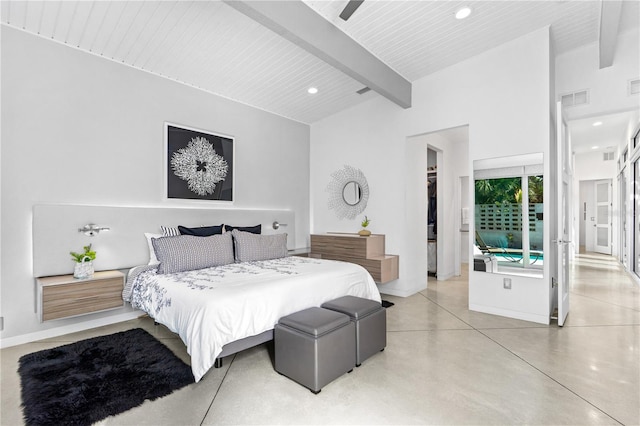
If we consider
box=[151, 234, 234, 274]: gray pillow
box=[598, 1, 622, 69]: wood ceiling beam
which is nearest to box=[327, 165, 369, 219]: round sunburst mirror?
box=[151, 234, 234, 274]: gray pillow

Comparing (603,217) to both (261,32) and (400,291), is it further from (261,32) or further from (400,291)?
(261,32)

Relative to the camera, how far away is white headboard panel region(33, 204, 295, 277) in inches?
125

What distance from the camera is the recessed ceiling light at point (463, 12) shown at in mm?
3161

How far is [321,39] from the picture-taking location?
3205mm

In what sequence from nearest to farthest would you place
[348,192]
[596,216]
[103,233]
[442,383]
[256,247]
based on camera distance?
[442,383] → [103,233] → [256,247] → [348,192] → [596,216]

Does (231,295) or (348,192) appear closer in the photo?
(231,295)

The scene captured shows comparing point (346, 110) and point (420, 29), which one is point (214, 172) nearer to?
point (346, 110)

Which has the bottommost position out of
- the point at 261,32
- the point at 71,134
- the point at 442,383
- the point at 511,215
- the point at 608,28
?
the point at 442,383

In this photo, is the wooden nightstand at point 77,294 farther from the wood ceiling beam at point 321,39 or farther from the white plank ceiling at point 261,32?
the wood ceiling beam at point 321,39

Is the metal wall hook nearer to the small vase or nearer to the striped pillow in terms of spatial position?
the small vase

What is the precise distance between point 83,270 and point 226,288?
1.74 metres

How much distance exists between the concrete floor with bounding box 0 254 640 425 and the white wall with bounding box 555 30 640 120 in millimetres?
2543

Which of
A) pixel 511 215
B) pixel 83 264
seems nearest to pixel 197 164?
pixel 83 264

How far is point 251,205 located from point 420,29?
3353 mm
